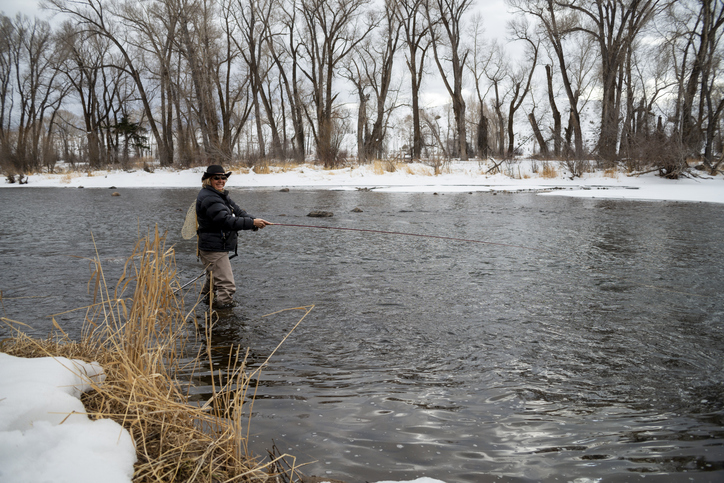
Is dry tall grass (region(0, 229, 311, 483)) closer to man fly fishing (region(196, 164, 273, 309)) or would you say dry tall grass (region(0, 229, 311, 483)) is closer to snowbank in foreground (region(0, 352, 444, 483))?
snowbank in foreground (region(0, 352, 444, 483))

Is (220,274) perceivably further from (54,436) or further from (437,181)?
(437,181)

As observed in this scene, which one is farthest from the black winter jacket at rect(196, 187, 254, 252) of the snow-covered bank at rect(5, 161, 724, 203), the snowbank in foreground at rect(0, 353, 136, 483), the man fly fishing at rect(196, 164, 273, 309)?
the snow-covered bank at rect(5, 161, 724, 203)

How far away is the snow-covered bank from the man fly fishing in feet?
48.9

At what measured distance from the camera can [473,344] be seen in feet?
13.6

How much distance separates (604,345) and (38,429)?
3.86m

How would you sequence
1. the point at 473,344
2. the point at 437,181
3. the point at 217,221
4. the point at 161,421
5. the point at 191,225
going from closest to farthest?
the point at 161,421
the point at 473,344
the point at 217,221
the point at 191,225
the point at 437,181

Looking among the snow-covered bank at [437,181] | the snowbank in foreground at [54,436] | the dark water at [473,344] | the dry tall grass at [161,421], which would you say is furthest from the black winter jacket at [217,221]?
the snow-covered bank at [437,181]

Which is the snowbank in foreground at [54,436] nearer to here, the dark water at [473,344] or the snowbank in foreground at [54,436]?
the snowbank in foreground at [54,436]

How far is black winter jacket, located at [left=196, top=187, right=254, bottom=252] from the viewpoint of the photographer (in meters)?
Answer: 4.97

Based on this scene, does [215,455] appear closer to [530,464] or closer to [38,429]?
[38,429]

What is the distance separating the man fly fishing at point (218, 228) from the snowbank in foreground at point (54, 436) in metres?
2.65

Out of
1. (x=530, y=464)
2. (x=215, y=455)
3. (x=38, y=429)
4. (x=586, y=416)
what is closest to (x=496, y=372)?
(x=586, y=416)

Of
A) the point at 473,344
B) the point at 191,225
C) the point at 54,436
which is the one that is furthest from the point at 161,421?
the point at 191,225

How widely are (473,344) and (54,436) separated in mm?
3022
